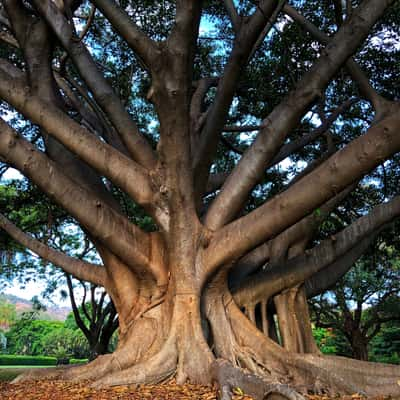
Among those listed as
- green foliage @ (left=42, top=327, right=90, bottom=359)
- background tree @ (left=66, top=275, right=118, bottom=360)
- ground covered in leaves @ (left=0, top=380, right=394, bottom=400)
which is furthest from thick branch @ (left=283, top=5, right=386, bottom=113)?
green foliage @ (left=42, top=327, right=90, bottom=359)

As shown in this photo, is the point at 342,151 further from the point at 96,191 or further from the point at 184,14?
the point at 96,191

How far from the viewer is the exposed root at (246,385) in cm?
323

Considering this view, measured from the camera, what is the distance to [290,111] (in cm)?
510

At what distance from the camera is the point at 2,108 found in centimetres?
891

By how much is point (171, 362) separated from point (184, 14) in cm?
347

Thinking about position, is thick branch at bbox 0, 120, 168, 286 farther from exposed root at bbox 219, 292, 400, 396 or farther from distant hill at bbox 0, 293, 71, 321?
distant hill at bbox 0, 293, 71, 321

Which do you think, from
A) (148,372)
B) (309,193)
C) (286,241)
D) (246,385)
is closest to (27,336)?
(286,241)

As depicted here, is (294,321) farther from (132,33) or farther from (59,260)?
(132,33)

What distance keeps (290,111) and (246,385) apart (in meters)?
2.85

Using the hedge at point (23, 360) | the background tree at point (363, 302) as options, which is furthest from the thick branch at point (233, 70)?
the hedge at point (23, 360)

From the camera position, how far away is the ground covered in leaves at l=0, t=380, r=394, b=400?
397cm

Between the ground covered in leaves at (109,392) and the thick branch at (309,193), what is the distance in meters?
1.44

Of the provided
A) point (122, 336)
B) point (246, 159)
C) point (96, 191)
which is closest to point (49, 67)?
point (96, 191)

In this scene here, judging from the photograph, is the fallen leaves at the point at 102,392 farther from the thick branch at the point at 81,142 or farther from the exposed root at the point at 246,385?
the thick branch at the point at 81,142
